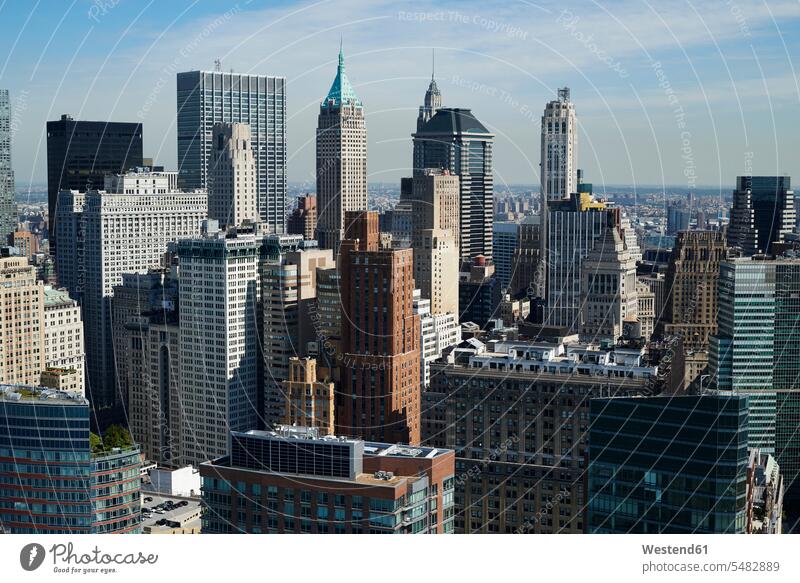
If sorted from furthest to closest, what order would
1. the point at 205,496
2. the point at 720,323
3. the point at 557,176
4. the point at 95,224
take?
the point at 557,176
the point at 95,224
the point at 720,323
the point at 205,496

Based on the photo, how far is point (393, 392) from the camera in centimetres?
1071

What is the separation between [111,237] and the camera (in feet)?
55.7

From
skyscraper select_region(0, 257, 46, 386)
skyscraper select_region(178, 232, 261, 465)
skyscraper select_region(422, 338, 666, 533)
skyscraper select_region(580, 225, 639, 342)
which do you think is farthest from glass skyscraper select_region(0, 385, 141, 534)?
skyscraper select_region(580, 225, 639, 342)

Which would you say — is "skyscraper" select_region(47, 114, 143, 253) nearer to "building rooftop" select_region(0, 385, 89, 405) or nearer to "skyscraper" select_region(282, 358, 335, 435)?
"skyscraper" select_region(282, 358, 335, 435)

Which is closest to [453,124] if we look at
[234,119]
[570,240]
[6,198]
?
[570,240]

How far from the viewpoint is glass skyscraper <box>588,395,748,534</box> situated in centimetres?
624

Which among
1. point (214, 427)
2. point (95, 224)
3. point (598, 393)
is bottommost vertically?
point (214, 427)

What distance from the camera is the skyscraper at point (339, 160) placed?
15.2 m

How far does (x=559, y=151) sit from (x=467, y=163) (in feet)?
8.36
